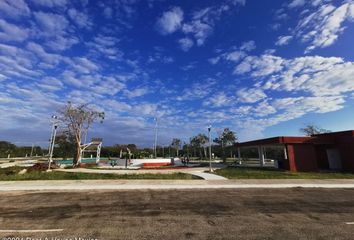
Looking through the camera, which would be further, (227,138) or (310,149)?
(227,138)

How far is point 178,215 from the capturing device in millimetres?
9758

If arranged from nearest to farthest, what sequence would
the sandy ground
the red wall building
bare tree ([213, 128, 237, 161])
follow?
the sandy ground < the red wall building < bare tree ([213, 128, 237, 161])

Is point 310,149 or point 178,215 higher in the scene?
point 310,149

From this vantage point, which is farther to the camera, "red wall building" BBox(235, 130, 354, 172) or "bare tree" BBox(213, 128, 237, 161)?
"bare tree" BBox(213, 128, 237, 161)

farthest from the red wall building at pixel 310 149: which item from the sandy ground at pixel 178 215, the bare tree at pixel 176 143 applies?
the bare tree at pixel 176 143

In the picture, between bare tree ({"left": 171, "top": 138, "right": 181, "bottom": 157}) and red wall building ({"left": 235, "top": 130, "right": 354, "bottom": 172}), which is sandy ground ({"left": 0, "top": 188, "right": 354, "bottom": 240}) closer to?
red wall building ({"left": 235, "top": 130, "right": 354, "bottom": 172})

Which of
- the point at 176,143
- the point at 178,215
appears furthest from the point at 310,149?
the point at 176,143

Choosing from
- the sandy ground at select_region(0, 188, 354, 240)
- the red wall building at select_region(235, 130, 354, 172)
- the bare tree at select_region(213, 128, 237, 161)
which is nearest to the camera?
the sandy ground at select_region(0, 188, 354, 240)

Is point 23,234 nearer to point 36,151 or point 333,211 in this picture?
point 333,211

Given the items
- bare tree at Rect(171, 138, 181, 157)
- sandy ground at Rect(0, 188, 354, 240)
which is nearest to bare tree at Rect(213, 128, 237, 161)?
bare tree at Rect(171, 138, 181, 157)

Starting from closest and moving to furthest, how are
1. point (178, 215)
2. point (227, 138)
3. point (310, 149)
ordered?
point (178, 215) < point (310, 149) < point (227, 138)

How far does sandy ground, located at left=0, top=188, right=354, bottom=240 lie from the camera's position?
7.63 m

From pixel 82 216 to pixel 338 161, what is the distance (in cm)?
3368

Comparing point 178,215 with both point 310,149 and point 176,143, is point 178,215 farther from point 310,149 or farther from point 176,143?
point 176,143
